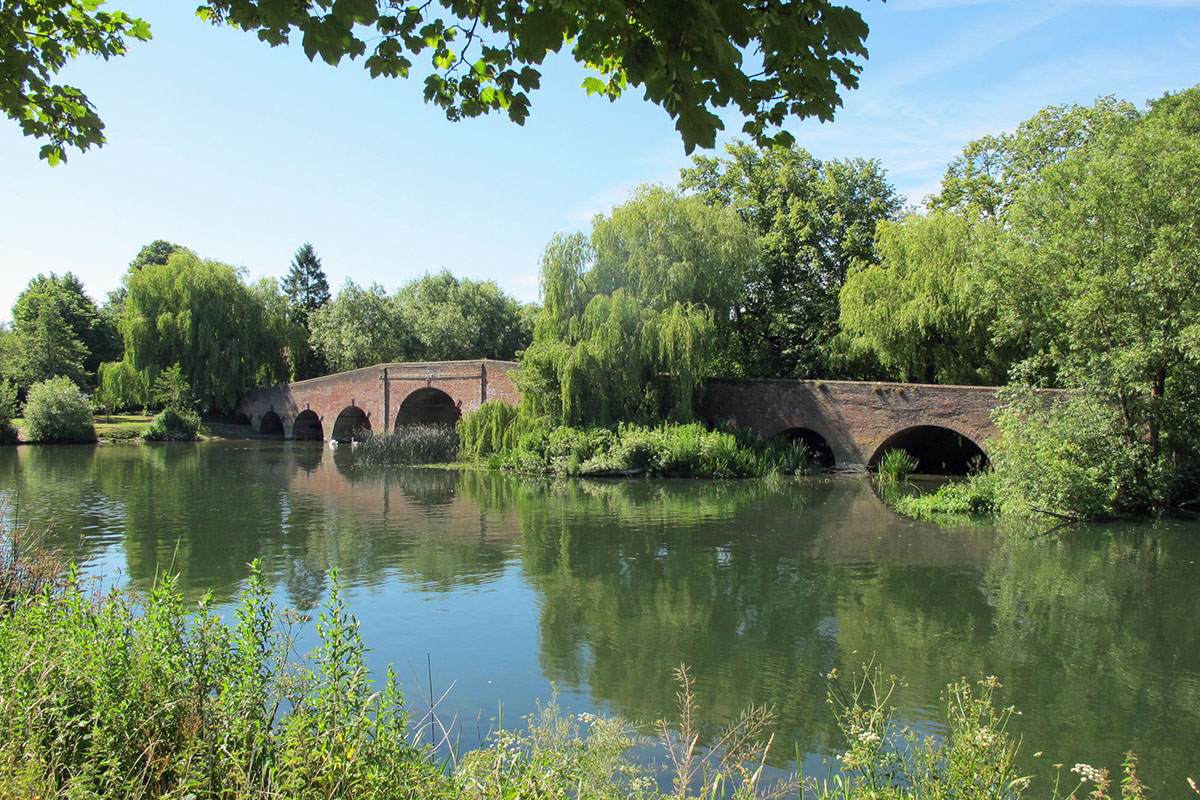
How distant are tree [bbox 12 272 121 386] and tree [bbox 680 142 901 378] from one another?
108 feet

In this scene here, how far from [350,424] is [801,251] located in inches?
759

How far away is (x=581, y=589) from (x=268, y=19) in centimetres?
699

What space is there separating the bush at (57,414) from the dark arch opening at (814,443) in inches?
1041

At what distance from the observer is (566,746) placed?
4.18 meters

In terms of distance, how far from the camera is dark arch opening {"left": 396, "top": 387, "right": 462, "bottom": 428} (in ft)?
102

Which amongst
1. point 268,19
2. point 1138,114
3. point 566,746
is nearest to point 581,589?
point 566,746

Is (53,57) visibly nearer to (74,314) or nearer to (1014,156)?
(1014,156)

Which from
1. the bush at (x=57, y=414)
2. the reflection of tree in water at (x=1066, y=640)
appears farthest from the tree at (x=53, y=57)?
the bush at (x=57, y=414)

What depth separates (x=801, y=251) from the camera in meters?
24.9

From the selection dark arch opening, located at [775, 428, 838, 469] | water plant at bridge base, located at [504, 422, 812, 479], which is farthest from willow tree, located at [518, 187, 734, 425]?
dark arch opening, located at [775, 428, 838, 469]

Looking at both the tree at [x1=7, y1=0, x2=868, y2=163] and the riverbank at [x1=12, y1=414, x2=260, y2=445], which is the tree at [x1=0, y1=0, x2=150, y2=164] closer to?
the tree at [x1=7, y1=0, x2=868, y2=163]

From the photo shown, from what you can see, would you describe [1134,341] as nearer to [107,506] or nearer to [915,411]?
[915,411]

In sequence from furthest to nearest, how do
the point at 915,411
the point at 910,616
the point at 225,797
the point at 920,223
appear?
the point at 920,223, the point at 915,411, the point at 910,616, the point at 225,797

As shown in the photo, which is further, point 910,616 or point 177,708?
point 910,616
